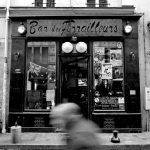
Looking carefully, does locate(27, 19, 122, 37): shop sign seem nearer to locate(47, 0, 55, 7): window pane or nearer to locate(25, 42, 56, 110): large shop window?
locate(25, 42, 56, 110): large shop window

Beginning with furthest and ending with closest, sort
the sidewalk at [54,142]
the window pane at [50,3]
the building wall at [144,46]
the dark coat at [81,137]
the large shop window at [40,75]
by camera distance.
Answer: the window pane at [50,3], the building wall at [144,46], the large shop window at [40,75], the sidewalk at [54,142], the dark coat at [81,137]

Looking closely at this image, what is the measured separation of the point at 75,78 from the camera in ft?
38.4

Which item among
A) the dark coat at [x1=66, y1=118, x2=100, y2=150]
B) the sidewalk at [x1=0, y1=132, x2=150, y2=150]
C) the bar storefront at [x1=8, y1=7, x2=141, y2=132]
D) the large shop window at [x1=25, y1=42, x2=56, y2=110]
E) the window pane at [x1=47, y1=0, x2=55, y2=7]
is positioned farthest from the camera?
the window pane at [x1=47, y1=0, x2=55, y2=7]

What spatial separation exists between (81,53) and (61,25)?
151 cm

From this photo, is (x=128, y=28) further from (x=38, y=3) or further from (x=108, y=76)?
(x=38, y=3)

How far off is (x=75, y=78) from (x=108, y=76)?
1471 millimetres

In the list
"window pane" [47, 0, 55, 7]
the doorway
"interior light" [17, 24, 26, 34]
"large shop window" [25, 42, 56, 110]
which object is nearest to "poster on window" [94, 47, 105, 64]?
the doorway

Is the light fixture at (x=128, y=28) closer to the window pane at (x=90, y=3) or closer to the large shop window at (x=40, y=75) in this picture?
the window pane at (x=90, y=3)

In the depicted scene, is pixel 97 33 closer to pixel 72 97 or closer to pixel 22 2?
pixel 72 97

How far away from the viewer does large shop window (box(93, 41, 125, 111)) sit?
37.2 ft

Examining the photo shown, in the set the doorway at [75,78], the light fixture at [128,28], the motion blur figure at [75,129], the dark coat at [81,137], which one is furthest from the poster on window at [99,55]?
the dark coat at [81,137]

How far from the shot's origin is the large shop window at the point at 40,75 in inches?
450

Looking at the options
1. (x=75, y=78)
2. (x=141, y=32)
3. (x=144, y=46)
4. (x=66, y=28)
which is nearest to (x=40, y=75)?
(x=75, y=78)

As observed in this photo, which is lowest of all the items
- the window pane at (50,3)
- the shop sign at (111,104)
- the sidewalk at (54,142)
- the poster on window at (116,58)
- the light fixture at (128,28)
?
the sidewalk at (54,142)
